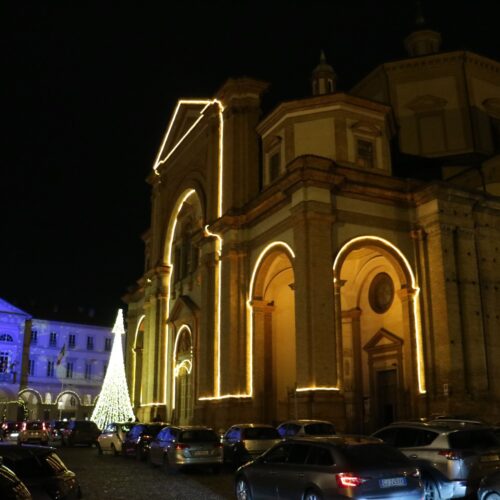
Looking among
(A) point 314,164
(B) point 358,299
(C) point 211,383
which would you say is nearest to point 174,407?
(C) point 211,383

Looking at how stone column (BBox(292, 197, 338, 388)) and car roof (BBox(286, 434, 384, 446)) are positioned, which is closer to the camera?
car roof (BBox(286, 434, 384, 446))

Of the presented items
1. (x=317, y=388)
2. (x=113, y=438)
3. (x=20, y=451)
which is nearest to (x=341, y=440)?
(x=20, y=451)

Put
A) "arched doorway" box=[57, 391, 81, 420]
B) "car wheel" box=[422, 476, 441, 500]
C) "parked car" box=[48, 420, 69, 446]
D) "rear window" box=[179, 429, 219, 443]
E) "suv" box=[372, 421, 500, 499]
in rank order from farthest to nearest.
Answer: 1. "arched doorway" box=[57, 391, 81, 420]
2. "parked car" box=[48, 420, 69, 446]
3. "rear window" box=[179, 429, 219, 443]
4. "car wheel" box=[422, 476, 441, 500]
5. "suv" box=[372, 421, 500, 499]

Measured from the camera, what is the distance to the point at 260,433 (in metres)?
19.4

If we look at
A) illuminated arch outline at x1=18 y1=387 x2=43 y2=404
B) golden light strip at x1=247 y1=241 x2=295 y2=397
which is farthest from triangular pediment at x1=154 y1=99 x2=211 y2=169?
illuminated arch outline at x1=18 y1=387 x2=43 y2=404

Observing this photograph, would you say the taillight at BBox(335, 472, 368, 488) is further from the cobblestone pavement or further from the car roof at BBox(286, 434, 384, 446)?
the cobblestone pavement

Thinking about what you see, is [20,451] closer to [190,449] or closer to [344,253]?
[190,449]

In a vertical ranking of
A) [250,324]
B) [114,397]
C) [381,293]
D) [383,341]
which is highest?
[381,293]

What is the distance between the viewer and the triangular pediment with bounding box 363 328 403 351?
28.3m

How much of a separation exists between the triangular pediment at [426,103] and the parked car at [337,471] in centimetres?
2633

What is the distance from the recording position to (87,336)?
2808 inches

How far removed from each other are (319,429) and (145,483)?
5.45 m

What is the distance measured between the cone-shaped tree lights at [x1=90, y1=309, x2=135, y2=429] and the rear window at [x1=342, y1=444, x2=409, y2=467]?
28620 mm

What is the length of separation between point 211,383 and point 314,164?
11.7 meters
